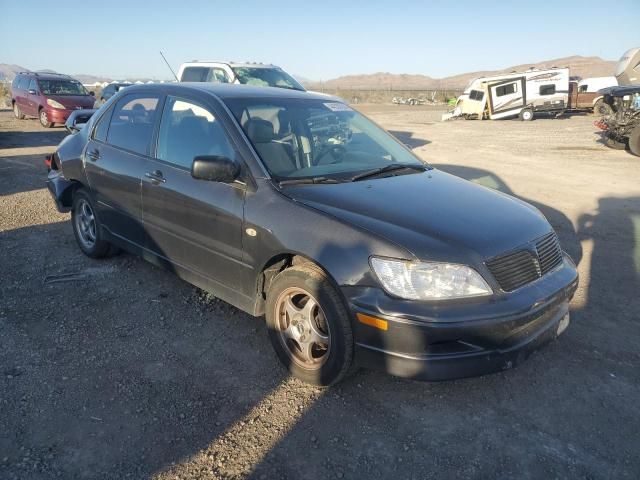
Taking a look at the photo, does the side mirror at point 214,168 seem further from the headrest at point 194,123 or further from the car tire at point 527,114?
the car tire at point 527,114

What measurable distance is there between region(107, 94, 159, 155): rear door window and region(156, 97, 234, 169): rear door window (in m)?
0.20

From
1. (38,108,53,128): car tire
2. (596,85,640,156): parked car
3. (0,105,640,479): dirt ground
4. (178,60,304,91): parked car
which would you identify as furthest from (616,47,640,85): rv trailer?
(38,108,53,128): car tire

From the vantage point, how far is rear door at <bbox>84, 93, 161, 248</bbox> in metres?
4.21

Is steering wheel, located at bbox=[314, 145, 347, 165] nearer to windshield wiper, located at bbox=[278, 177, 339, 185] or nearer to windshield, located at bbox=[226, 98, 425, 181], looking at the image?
windshield, located at bbox=[226, 98, 425, 181]

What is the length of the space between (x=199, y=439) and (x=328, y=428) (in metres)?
0.70

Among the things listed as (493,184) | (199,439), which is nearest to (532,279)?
(199,439)

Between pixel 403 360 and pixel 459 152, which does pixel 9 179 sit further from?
pixel 459 152

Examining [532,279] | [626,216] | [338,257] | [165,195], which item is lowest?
[626,216]

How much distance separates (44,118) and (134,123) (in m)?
15.6

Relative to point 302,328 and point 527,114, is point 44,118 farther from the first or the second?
point 527,114

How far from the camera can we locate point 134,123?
4430 mm

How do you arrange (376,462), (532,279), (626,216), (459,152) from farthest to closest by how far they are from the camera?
(459,152), (626,216), (532,279), (376,462)

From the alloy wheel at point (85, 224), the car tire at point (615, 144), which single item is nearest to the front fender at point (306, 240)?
the alloy wheel at point (85, 224)

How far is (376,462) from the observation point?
2.52m
